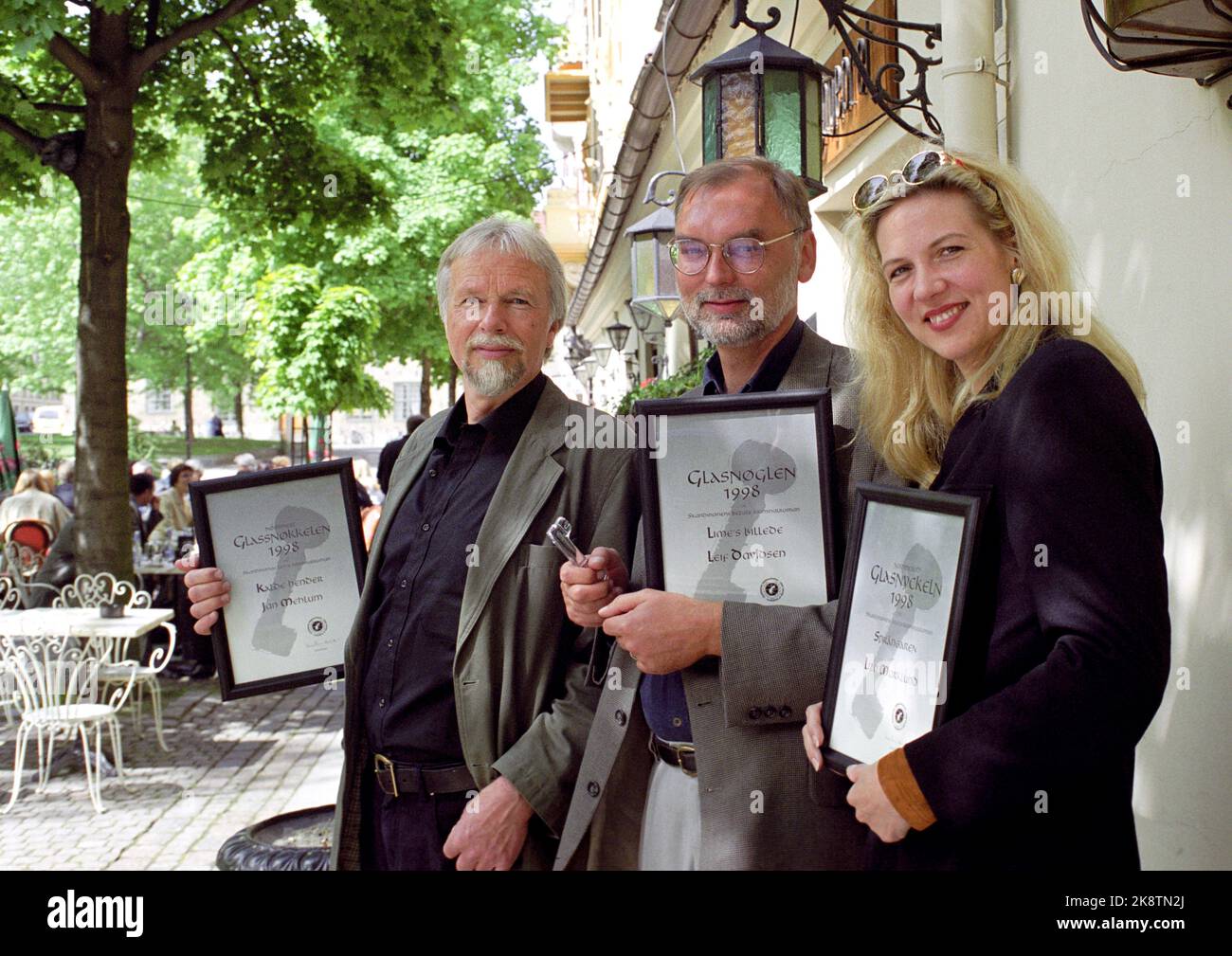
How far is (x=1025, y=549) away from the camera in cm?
163

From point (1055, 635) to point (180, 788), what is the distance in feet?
23.4

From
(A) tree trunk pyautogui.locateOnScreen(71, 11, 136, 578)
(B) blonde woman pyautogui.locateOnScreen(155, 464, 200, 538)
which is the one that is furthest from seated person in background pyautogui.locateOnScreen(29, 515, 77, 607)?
(B) blonde woman pyautogui.locateOnScreen(155, 464, 200, 538)

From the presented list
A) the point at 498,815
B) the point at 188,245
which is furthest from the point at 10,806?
the point at 188,245

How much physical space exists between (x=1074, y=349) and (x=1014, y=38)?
3.00 m

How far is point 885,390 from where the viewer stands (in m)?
2.10

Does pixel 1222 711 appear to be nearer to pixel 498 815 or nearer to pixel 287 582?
pixel 498 815

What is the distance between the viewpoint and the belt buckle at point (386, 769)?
8.81 ft

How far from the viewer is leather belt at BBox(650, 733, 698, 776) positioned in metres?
2.31

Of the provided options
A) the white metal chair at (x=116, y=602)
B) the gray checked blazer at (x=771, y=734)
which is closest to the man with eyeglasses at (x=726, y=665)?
the gray checked blazer at (x=771, y=734)

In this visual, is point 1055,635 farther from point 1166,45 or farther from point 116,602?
point 116,602

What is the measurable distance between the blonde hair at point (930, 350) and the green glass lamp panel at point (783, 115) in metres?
2.47

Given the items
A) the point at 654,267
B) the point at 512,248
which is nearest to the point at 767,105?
the point at 512,248

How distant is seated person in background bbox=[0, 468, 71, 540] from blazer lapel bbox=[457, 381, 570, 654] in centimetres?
1130

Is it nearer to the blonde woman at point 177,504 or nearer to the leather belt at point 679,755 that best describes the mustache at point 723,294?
the leather belt at point 679,755
